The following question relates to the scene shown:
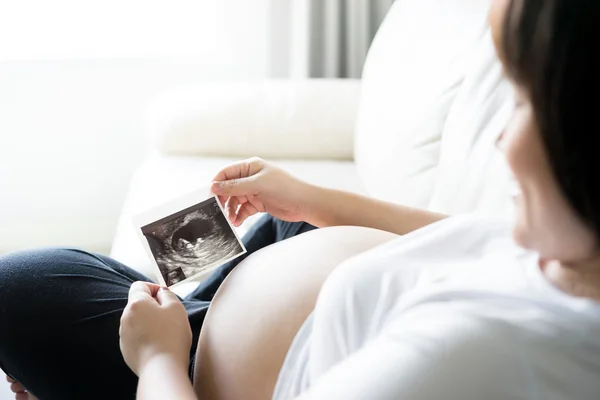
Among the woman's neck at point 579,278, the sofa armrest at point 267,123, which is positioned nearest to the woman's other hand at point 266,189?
the woman's neck at point 579,278

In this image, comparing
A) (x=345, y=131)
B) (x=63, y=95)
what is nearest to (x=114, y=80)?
(x=63, y=95)

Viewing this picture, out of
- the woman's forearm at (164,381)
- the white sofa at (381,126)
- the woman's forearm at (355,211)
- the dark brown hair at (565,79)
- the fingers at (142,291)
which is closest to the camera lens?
the dark brown hair at (565,79)

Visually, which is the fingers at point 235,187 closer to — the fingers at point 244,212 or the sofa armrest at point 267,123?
the fingers at point 244,212

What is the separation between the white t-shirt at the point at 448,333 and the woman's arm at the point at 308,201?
29 centimetres

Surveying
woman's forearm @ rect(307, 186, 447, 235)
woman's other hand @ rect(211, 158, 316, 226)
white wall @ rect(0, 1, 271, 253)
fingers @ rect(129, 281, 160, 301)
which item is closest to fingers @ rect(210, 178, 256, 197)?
woman's other hand @ rect(211, 158, 316, 226)

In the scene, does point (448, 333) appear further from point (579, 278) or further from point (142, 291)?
point (142, 291)

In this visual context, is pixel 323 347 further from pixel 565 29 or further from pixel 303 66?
pixel 303 66

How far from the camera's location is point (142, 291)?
94cm

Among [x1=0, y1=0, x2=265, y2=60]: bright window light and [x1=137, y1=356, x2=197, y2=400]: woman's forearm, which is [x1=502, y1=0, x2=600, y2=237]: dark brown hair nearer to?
[x1=137, y1=356, x2=197, y2=400]: woman's forearm

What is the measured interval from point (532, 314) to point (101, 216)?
2.02 m

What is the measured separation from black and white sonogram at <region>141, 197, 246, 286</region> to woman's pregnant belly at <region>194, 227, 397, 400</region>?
9 cm

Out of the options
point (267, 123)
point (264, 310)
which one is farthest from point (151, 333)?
point (267, 123)

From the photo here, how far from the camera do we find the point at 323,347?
69 cm

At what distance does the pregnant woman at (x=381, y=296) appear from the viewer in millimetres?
491
